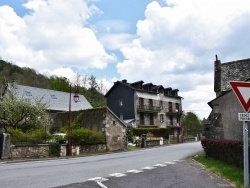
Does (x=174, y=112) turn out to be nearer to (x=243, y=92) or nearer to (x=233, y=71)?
(x=233, y=71)

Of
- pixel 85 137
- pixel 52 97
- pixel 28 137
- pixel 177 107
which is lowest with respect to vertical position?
pixel 85 137

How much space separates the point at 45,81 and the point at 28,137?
168 ft

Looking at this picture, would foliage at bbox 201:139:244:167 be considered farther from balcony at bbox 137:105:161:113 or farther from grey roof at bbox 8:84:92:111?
balcony at bbox 137:105:161:113

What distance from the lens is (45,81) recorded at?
7125 centimetres

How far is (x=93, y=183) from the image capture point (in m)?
9.36

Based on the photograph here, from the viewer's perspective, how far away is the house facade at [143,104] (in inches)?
2138

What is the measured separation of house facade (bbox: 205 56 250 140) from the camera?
1882cm

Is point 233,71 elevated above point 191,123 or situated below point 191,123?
above

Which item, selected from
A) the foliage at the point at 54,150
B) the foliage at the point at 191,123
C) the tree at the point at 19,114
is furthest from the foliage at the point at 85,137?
the foliage at the point at 191,123

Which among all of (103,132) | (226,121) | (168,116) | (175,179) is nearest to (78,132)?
(103,132)

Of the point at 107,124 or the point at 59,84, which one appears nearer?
the point at 107,124

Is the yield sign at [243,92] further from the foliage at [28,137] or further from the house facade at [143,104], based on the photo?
the house facade at [143,104]

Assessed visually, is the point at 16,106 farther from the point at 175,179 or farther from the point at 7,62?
the point at 7,62

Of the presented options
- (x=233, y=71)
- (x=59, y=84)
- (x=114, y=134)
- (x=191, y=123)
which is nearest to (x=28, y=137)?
(x=114, y=134)
